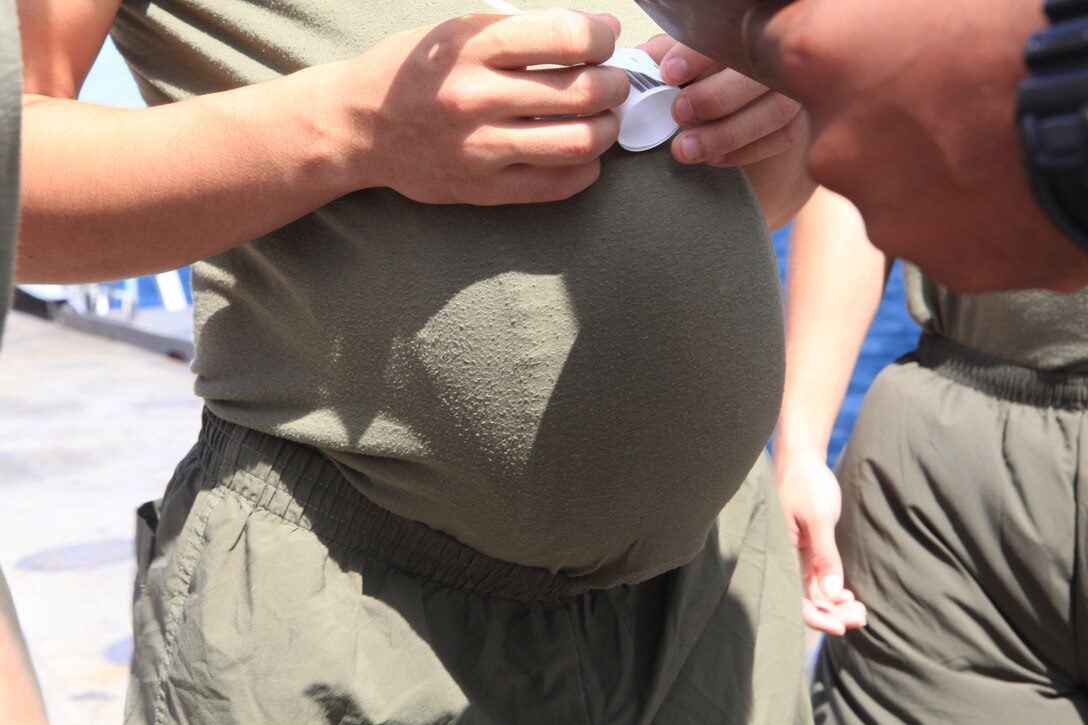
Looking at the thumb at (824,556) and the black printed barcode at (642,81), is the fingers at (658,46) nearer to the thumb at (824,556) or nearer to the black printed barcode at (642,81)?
the black printed barcode at (642,81)

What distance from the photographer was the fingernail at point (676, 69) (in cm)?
76

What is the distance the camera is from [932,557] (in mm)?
1279

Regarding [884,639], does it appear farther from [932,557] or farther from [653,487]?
[653,487]

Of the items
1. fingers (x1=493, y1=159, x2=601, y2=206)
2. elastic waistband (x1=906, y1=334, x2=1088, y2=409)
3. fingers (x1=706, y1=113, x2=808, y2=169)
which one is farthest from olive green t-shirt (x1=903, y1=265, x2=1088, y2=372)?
fingers (x1=493, y1=159, x2=601, y2=206)

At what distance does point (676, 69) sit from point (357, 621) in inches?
17.8

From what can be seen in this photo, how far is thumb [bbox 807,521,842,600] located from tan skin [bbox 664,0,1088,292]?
864mm

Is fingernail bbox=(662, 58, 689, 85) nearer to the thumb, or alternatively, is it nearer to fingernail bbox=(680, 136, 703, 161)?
fingernail bbox=(680, 136, 703, 161)

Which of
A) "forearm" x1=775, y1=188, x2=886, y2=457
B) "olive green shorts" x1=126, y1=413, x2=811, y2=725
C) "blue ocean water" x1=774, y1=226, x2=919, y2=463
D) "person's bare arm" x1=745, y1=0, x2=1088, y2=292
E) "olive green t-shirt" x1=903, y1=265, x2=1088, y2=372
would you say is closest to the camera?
"person's bare arm" x1=745, y1=0, x2=1088, y2=292

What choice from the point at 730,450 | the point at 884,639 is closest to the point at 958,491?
the point at 884,639

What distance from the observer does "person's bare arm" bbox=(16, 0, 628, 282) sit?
701 millimetres

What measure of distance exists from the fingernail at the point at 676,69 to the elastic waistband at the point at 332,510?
36 centimetres

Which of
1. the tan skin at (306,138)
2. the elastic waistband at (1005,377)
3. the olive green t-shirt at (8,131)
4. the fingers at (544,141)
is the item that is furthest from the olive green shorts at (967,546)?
the olive green t-shirt at (8,131)

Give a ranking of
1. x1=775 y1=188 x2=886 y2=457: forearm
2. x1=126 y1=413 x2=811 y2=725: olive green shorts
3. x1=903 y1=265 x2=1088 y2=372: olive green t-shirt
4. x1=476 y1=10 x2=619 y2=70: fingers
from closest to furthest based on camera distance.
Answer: x1=476 y1=10 x2=619 y2=70: fingers < x1=126 y1=413 x2=811 y2=725: olive green shorts < x1=903 y1=265 x2=1088 y2=372: olive green t-shirt < x1=775 y1=188 x2=886 y2=457: forearm

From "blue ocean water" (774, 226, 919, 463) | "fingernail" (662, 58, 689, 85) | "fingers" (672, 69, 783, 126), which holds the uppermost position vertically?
"fingernail" (662, 58, 689, 85)
